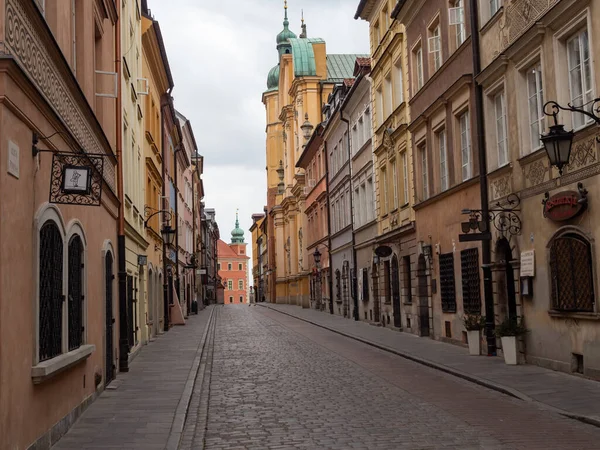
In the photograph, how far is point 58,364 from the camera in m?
8.85

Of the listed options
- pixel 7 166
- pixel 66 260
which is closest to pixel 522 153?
pixel 66 260

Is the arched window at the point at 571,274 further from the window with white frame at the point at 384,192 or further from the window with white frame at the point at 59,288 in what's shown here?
the window with white frame at the point at 384,192

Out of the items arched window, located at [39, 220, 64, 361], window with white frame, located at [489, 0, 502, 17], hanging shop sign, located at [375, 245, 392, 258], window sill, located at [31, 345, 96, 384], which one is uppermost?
window with white frame, located at [489, 0, 502, 17]

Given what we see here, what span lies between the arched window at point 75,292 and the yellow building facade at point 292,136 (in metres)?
49.7

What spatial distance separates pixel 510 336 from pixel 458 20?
8.53 m

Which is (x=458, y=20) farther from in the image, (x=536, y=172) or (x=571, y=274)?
(x=571, y=274)

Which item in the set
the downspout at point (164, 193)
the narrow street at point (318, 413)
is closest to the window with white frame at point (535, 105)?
the narrow street at point (318, 413)

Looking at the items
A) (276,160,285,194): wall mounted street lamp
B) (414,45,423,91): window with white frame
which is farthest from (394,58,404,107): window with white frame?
(276,160,285,194): wall mounted street lamp

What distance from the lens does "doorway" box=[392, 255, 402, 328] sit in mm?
29031

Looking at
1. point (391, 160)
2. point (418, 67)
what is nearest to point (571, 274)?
point (418, 67)

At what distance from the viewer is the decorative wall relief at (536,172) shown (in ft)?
49.4

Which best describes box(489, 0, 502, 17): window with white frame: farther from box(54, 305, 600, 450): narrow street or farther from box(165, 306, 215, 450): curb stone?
box(165, 306, 215, 450): curb stone

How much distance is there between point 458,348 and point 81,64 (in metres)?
12.7

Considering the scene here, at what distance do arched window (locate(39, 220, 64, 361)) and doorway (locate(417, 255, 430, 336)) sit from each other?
17185 millimetres
